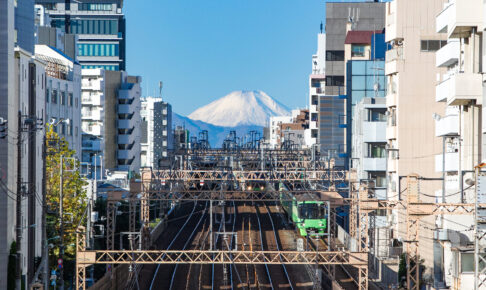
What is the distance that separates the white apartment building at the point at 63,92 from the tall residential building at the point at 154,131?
50.2 meters

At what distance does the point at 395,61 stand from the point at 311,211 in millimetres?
12633

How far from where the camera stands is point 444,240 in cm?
2975

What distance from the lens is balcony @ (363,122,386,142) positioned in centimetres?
5541

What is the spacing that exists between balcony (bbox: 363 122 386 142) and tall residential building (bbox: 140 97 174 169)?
216 ft

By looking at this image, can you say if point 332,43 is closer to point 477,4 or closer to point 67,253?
point 67,253

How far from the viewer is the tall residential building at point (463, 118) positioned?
27719mm

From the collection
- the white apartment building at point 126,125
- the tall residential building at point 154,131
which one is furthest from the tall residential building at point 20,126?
the tall residential building at point 154,131

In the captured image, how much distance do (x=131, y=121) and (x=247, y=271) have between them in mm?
47295

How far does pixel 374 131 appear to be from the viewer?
183ft

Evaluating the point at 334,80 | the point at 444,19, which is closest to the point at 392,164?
the point at 444,19

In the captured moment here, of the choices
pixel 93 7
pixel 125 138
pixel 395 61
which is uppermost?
pixel 93 7

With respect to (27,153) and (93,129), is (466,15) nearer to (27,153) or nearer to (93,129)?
(27,153)

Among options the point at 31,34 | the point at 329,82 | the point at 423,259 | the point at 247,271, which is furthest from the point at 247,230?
the point at 329,82

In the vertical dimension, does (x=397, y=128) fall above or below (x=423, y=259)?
above
